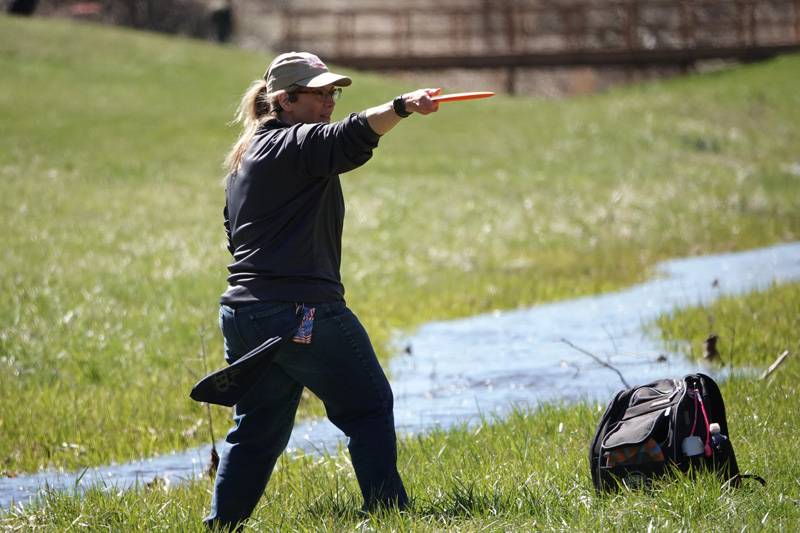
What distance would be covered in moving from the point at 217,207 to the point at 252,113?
1373 centimetres

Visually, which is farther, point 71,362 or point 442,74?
point 442,74

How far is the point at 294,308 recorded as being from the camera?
4.79m

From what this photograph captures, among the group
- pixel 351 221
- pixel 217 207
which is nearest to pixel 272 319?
pixel 351 221

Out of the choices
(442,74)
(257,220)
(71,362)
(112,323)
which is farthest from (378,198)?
(442,74)

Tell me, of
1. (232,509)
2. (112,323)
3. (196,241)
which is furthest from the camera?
(196,241)

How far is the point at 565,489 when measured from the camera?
5.08 m

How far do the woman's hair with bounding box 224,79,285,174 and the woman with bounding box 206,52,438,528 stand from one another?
18 millimetres

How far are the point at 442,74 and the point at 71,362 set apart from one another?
130 ft

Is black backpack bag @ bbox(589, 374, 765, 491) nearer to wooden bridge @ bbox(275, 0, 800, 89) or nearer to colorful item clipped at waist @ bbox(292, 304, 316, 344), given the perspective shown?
colorful item clipped at waist @ bbox(292, 304, 316, 344)

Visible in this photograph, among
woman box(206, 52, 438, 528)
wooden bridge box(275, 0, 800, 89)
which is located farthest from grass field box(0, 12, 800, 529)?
wooden bridge box(275, 0, 800, 89)

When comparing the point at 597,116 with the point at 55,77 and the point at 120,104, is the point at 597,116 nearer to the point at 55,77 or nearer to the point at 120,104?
the point at 120,104

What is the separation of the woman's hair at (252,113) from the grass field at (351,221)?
1559mm

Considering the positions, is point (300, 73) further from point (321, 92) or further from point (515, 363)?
point (515, 363)

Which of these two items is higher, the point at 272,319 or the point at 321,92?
the point at 321,92
